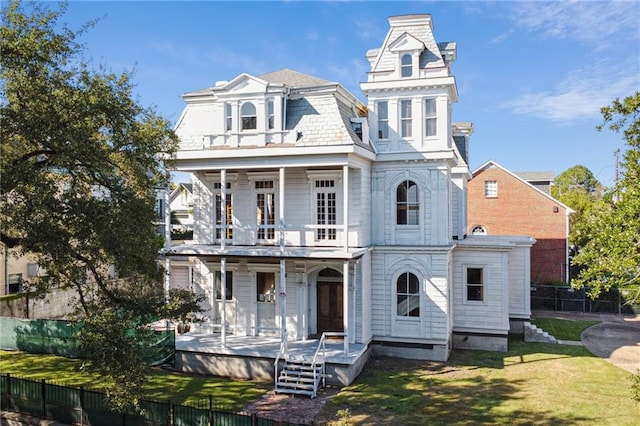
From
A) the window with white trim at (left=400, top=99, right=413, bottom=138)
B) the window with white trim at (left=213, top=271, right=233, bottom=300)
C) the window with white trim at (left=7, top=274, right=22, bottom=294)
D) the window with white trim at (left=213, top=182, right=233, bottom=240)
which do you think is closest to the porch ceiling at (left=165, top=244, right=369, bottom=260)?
the window with white trim at (left=213, top=182, right=233, bottom=240)

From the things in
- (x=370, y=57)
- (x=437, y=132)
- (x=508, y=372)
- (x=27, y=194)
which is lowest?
(x=508, y=372)

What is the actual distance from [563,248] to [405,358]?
69.8ft

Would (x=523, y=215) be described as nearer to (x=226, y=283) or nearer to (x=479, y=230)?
(x=479, y=230)

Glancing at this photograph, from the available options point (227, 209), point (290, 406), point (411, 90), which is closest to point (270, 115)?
point (227, 209)

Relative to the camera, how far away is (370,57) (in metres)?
21.2

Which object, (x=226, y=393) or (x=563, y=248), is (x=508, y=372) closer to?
(x=226, y=393)

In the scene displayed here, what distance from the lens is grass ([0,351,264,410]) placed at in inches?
569

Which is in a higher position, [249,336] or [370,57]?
[370,57]

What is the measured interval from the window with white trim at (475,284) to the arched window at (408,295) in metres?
3.44

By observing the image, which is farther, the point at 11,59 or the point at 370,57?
the point at 370,57

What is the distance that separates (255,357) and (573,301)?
77.8 feet

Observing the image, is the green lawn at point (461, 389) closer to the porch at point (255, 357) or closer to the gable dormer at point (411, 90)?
the porch at point (255, 357)

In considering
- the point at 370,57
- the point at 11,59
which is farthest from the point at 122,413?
the point at 370,57

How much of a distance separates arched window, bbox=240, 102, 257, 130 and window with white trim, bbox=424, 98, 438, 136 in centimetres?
716
